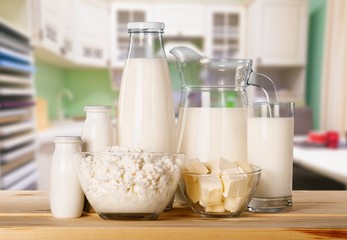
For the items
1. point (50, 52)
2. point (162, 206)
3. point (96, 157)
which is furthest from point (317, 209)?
point (50, 52)

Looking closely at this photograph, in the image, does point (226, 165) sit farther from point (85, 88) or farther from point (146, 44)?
point (85, 88)

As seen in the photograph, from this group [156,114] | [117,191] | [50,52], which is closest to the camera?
[117,191]

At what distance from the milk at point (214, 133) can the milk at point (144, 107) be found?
0.15ft

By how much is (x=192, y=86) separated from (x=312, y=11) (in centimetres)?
411

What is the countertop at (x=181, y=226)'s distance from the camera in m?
0.63

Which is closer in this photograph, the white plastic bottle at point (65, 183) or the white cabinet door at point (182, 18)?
the white plastic bottle at point (65, 183)

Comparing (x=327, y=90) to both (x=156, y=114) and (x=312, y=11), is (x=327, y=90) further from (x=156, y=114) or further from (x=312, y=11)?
(x=156, y=114)

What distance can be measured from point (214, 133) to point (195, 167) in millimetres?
95

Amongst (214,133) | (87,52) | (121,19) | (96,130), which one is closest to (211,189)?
(214,133)

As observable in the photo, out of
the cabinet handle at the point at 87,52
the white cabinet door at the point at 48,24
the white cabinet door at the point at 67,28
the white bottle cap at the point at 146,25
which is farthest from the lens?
the cabinet handle at the point at 87,52

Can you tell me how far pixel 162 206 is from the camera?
679 mm

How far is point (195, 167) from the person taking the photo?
0.70 m

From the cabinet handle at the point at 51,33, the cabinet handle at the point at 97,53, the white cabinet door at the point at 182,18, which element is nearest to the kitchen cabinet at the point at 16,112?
the cabinet handle at the point at 51,33

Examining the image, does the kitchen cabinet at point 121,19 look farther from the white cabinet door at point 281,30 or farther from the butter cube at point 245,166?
the butter cube at point 245,166
